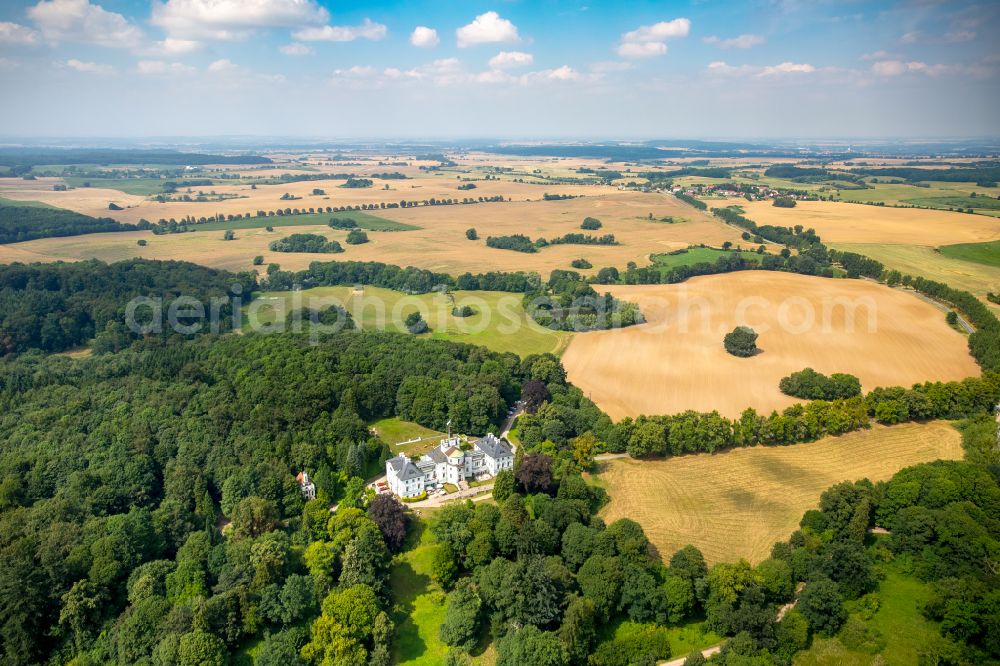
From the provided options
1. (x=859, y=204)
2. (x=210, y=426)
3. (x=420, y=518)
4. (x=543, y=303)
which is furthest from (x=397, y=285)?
(x=859, y=204)

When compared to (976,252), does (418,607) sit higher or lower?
lower

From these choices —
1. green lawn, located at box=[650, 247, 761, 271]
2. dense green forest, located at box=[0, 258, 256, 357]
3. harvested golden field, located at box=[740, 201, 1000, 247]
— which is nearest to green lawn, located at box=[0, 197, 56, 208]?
dense green forest, located at box=[0, 258, 256, 357]

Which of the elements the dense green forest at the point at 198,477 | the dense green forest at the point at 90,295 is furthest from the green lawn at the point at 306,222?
the dense green forest at the point at 198,477

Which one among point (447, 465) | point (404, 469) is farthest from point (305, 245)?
point (404, 469)

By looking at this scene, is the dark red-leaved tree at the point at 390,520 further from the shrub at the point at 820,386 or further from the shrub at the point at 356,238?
the shrub at the point at 356,238

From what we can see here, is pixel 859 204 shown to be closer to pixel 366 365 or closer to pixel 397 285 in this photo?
pixel 397 285

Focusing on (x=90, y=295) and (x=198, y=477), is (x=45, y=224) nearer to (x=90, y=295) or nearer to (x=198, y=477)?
(x=90, y=295)

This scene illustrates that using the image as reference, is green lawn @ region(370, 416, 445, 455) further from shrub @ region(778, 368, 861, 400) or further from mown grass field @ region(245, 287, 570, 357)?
shrub @ region(778, 368, 861, 400)
